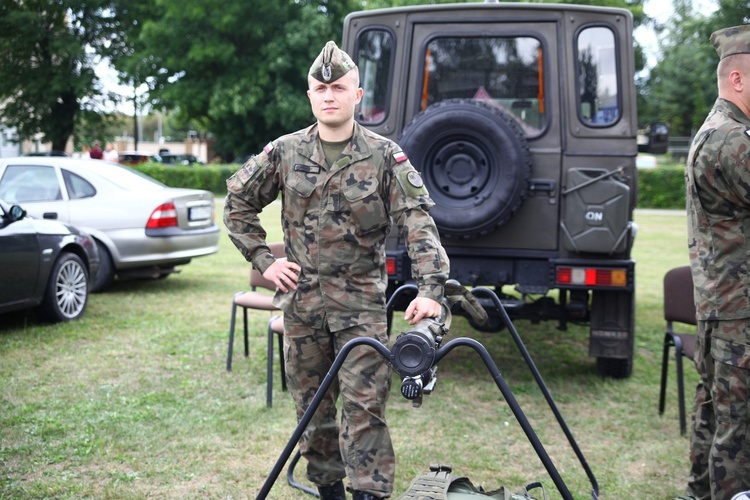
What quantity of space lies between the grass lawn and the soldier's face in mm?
1849

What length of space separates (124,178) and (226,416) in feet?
16.9

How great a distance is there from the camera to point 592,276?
5547 mm

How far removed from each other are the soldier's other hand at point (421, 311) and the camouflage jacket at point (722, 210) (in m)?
1.18

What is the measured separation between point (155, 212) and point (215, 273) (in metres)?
2.13

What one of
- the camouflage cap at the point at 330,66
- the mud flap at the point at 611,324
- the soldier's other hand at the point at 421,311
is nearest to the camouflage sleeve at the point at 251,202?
the camouflage cap at the point at 330,66

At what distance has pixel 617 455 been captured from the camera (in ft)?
15.2

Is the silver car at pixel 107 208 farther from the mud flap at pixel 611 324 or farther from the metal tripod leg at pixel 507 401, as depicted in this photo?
the metal tripod leg at pixel 507 401

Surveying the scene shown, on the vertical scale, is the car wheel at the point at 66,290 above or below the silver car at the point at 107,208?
below

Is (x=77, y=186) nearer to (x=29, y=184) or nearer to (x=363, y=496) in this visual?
(x=29, y=184)

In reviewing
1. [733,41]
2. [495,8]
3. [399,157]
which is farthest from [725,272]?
[495,8]

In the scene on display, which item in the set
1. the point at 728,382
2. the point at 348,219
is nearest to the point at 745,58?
the point at 728,382

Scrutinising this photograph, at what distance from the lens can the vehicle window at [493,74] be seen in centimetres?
585

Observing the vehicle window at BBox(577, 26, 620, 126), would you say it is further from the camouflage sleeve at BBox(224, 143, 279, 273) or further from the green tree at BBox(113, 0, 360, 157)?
the green tree at BBox(113, 0, 360, 157)

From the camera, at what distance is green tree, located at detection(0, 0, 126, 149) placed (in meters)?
31.0
